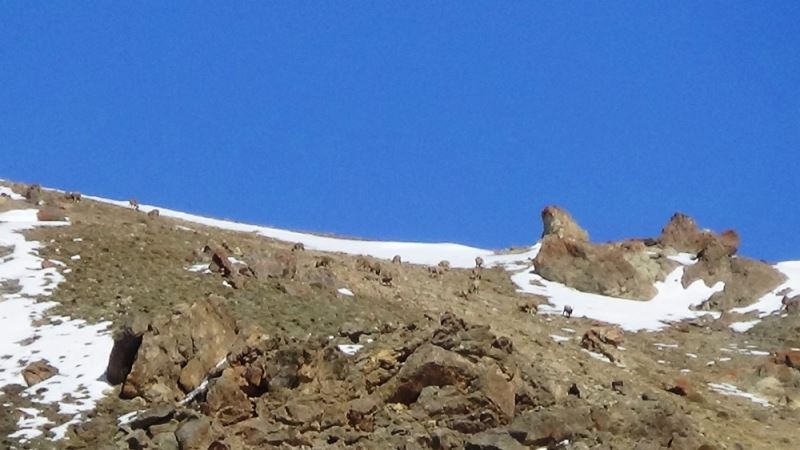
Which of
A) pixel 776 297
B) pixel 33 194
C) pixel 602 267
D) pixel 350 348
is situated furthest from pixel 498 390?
pixel 776 297

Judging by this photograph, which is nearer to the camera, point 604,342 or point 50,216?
point 604,342

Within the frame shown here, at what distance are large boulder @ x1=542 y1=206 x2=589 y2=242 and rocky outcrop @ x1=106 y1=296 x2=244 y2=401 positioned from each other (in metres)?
23.2

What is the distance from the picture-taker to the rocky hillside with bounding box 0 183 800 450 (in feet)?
60.1

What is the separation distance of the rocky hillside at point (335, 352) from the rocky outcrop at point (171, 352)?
0.03 metres

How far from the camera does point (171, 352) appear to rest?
19859 mm

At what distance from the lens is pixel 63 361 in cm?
2092

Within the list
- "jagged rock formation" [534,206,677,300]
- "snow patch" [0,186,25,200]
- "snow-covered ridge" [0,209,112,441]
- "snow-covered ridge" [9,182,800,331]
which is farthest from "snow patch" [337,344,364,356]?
"jagged rock formation" [534,206,677,300]

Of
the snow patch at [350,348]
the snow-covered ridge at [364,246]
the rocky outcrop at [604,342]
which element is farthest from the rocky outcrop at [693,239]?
the snow patch at [350,348]

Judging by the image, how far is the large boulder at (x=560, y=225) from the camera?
42.2 m

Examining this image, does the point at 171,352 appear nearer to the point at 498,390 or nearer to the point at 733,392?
the point at 498,390

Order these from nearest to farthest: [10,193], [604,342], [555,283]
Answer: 1. [604,342]
2. [10,193]
3. [555,283]

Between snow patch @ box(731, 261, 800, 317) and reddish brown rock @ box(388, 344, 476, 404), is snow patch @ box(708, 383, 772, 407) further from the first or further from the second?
reddish brown rock @ box(388, 344, 476, 404)

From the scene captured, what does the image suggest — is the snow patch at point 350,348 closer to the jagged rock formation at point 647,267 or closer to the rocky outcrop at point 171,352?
the rocky outcrop at point 171,352

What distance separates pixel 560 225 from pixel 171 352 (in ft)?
81.0
